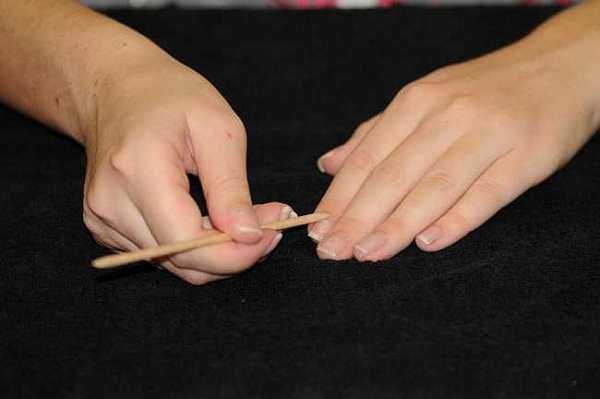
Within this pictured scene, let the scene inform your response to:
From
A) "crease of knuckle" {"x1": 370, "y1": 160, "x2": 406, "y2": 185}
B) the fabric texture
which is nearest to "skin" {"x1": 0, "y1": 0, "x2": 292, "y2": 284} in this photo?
"crease of knuckle" {"x1": 370, "y1": 160, "x2": 406, "y2": 185}

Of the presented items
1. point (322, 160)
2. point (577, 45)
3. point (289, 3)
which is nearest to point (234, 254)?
point (322, 160)

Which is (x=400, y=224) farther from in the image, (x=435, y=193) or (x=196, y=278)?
(x=196, y=278)

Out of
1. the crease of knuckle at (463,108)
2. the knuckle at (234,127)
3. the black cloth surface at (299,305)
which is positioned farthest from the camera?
the crease of knuckle at (463,108)

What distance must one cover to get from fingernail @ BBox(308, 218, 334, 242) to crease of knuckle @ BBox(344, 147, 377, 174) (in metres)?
0.07

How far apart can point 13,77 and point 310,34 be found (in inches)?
14.7

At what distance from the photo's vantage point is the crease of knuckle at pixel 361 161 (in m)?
0.78

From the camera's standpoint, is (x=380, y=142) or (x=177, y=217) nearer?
(x=177, y=217)

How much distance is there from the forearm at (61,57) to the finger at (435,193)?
269 mm

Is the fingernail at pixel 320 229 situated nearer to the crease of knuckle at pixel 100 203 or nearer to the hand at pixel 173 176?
the hand at pixel 173 176

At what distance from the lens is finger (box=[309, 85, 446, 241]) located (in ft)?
2.51

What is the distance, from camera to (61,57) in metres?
0.81

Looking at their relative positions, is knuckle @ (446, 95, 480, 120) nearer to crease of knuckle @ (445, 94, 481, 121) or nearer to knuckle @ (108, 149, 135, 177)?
crease of knuckle @ (445, 94, 481, 121)

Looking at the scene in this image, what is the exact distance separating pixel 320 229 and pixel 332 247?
4 cm

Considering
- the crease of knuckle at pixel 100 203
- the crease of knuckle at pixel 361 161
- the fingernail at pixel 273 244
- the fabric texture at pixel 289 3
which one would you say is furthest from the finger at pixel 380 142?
the fabric texture at pixel 289 3
